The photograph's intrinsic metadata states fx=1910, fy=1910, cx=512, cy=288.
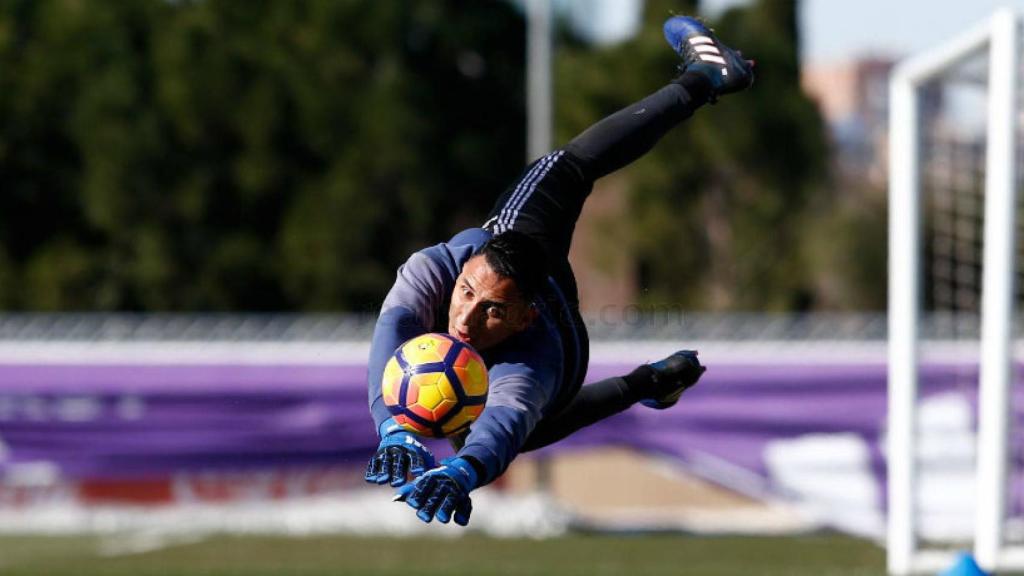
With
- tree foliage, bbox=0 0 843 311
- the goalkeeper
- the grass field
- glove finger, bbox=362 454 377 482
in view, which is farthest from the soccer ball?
tree foliage, bbox=0 0 843 311

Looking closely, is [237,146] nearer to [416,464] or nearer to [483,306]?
[483,306]

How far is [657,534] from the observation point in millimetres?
21156

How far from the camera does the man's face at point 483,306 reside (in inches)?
264

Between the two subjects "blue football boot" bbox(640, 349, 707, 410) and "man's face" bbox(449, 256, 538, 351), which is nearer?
"man's face" bbox(449, 256, 538, 351)

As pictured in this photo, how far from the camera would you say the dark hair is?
671 centimetres

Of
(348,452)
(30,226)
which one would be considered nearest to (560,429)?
(348,452)

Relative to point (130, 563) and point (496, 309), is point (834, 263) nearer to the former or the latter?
point (130, 563)

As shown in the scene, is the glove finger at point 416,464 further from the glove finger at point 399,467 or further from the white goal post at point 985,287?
the white goal post at point 985,287

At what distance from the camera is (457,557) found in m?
19.3

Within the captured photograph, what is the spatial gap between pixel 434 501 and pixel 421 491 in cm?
5

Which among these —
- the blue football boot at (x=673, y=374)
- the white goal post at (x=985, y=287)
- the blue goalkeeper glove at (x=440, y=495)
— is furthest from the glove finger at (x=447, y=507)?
the white goal post at (x=985, y=287)

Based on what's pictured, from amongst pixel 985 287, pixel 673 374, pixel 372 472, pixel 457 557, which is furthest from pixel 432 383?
pixel 457 557

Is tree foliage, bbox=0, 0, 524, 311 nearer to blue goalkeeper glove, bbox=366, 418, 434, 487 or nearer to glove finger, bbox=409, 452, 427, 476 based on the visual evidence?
blue goalkeeper glove, bbox=366, 418, 434, 487

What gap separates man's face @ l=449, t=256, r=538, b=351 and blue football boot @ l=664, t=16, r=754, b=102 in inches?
55.5
